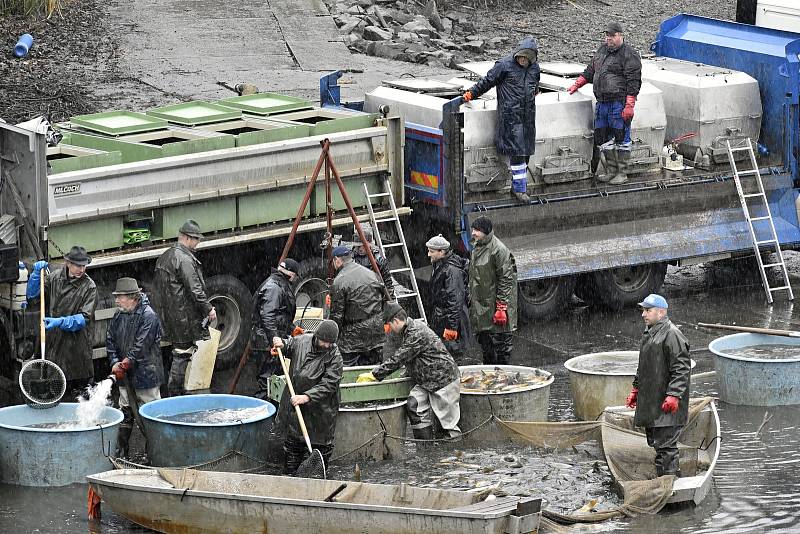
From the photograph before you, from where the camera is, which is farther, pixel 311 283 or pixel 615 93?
pixel 615 93

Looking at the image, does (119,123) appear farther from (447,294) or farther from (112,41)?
(112,41)

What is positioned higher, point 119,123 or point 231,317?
point 119,123

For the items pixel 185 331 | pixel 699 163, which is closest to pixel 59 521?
pixel 185 331

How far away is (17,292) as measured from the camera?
12.8 meters

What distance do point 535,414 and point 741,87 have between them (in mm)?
6528

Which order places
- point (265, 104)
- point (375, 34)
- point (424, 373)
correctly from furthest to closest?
point (375, 34)
point (265, 104)
point (424, 373)

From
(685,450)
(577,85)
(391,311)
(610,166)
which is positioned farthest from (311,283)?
(685,450)

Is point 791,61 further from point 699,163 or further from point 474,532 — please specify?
point 474,532

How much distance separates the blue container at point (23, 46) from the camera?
23.4m

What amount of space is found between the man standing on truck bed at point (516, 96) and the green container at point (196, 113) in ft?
8.40

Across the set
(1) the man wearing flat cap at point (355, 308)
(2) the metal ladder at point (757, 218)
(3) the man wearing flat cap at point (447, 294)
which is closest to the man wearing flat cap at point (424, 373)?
(1) the man wearing flat cap at point (355, 308)

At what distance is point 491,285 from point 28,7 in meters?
14.4

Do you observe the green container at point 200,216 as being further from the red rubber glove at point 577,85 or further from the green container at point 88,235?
the red rubber glove at point 577,85

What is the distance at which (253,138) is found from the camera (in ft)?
47.7
